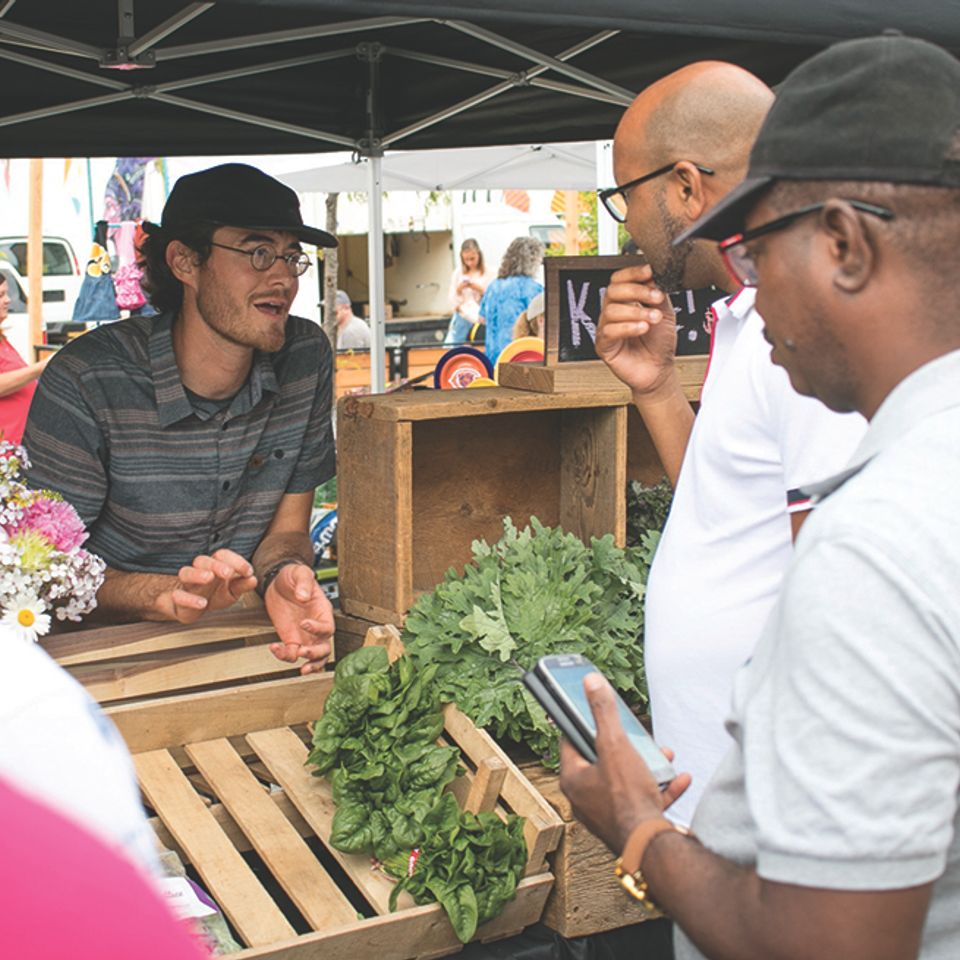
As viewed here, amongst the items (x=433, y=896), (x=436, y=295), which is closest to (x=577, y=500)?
(x=433, y=896)

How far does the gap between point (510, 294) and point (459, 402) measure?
223 inches

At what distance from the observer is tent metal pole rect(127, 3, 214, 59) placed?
3693 mm

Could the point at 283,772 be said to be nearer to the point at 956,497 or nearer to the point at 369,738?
the point at 369,738

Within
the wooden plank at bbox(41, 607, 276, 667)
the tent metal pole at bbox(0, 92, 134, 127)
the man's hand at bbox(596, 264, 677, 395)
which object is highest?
the tent metal pole at bbox(0, 92, 134, 127)

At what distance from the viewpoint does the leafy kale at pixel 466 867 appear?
7.15 ft

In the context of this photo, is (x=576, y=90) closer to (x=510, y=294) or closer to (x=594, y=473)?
(x=594, y=473)

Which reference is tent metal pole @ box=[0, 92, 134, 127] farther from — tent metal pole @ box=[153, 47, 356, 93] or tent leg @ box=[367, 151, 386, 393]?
tent leg @ box=[367, 151, 386, 393]

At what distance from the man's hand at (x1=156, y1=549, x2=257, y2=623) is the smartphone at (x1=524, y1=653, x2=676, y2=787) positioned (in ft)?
4.16

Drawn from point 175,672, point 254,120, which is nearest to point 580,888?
point 175,672

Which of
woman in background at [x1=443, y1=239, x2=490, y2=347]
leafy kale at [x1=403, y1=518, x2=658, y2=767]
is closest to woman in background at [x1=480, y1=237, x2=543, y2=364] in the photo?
woman in background at [x1=443, y1=239, x2=490, y2=347]

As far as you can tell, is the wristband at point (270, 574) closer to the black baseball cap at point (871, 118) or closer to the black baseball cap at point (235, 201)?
the black baseball cap at point (235, 201)

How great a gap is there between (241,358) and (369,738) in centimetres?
117

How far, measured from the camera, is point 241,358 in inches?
126

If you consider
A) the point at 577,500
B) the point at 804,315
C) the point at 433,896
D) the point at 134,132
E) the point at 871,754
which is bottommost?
the point at 433,896
